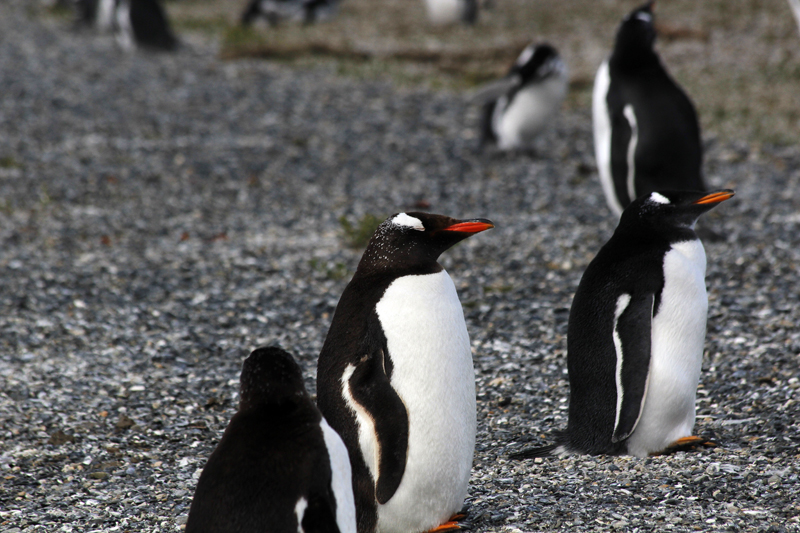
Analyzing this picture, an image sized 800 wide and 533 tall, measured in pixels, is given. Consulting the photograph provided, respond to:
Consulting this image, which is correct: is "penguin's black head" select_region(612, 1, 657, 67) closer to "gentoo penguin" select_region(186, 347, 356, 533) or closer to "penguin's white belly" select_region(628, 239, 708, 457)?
"penguin's white belly" select_region(628, 239, 708, 457)

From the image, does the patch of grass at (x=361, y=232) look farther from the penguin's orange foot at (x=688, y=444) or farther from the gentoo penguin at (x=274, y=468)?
the gentoo penguin at (x=274, y=468)

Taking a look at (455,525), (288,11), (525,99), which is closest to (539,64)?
(525,99)

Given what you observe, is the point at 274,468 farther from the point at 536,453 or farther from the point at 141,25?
the point at 141,25

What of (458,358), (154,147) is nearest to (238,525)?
(458,358)

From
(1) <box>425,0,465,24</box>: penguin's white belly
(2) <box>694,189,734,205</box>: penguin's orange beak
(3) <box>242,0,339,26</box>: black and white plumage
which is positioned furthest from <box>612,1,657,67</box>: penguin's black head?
(3) <box>242,0,339,26</box>: black and white plumage

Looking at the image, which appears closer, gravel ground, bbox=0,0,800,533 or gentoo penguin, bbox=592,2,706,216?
gravel ground, bbox=0,0,800,533

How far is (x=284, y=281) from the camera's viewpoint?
680 centimetres

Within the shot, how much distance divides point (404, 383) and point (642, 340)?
114 centimetres

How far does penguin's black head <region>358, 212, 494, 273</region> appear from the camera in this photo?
10.7ft

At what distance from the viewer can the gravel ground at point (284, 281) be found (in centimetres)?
365

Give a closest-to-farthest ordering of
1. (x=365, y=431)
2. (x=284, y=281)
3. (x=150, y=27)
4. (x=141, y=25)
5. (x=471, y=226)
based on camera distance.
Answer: (x=365, y=431), (x=471, y=226), (x=284, y=281), (x=141, y=25), (x=150, y=27)

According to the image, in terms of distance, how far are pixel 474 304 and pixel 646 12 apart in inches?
116

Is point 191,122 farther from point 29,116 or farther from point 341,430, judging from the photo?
point 341,430

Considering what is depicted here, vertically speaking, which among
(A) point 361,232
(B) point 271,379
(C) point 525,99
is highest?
(C) point 525,99
